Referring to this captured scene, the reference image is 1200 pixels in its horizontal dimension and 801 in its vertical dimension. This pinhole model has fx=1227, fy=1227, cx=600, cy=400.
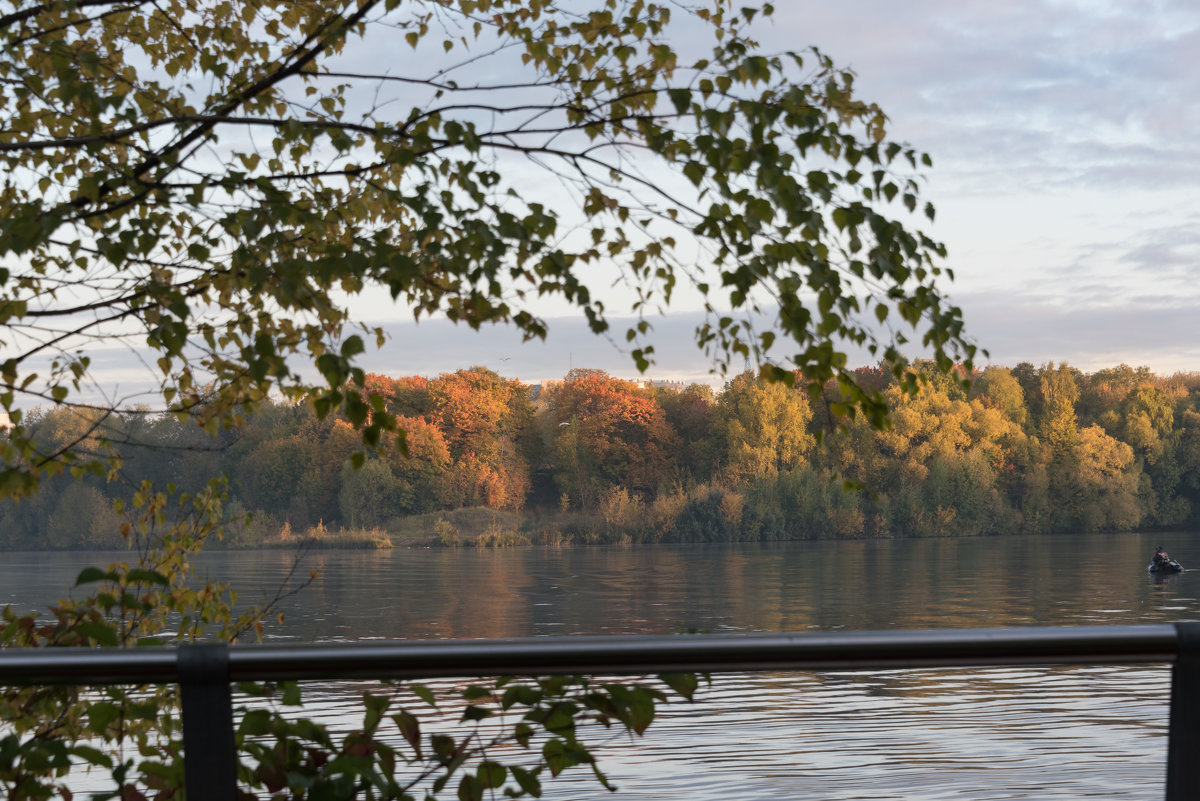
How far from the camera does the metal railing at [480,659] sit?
76.3 inches

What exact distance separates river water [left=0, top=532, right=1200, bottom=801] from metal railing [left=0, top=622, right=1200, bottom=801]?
0.21 metres

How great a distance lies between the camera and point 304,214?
412 cm

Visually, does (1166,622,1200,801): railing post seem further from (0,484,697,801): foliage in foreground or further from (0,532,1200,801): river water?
(0,484,697,801): foliage in foreground

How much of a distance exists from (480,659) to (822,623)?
108 ft

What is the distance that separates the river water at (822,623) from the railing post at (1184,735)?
46mm

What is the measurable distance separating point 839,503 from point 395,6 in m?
83.7

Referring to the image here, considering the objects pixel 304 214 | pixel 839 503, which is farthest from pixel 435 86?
pixel 839 503

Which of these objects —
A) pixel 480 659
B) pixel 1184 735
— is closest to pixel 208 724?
pixel 480 659

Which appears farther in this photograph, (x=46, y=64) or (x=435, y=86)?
(x=435, y=86)

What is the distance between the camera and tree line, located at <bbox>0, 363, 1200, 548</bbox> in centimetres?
8531

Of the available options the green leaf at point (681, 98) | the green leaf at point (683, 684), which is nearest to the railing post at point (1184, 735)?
the green leaf at point (683, 684)

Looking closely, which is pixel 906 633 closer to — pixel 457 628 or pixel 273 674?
pixel 273 674

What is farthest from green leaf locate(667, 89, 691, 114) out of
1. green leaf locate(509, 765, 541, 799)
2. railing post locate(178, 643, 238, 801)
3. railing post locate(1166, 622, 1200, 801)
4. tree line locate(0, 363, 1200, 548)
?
tree line locate(0, 363, 1200, 548)

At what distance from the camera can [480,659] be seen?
6.36 feet
